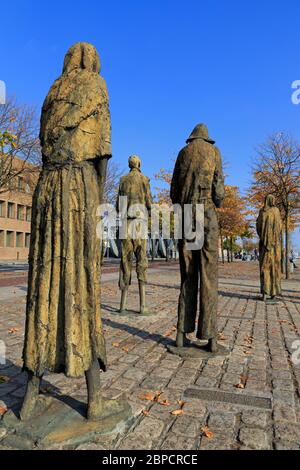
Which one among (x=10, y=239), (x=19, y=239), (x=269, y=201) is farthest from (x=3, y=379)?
(x=19, y=239)

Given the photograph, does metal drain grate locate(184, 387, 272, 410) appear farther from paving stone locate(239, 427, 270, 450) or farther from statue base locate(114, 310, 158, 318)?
statue base locate(114, 310, 158, 318)

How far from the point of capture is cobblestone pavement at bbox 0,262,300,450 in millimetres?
2840

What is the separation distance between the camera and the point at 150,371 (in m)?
4.40

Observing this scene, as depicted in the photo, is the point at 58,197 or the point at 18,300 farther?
the point at 18,300

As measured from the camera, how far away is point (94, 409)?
2.95m

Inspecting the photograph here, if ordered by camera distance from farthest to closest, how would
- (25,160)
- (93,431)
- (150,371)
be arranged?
(25,160) → (150,371) → (93,431)

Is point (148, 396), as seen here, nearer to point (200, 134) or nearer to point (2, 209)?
point (200, 134)

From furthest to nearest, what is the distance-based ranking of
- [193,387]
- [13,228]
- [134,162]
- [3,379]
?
1. [13,228]
2. [134,162]
3. [3,379]
4. [193,387]

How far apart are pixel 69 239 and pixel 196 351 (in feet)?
9.79

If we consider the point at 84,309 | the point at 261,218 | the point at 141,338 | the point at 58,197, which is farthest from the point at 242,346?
the point at 261,218

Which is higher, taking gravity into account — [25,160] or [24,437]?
[25,160]
